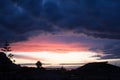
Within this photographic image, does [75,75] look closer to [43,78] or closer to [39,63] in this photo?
[43,78]

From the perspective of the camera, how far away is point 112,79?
5006 centimetres

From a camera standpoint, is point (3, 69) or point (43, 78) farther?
point (3, 69)

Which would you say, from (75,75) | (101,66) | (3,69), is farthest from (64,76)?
(3,69)

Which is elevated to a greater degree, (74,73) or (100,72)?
(74,73)

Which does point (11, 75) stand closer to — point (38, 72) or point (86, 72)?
point (38, 72)

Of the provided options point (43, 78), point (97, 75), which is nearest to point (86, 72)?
point (97, 75)

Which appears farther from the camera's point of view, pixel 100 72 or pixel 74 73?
pixel 74 73

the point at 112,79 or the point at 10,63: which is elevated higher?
the point at 10,63

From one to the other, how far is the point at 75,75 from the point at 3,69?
13561mm

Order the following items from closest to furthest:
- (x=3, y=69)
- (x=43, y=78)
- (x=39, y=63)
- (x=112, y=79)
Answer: (x=112, y=79), (x=43, y=78), (x=3, y=69), (x=39, y=63)

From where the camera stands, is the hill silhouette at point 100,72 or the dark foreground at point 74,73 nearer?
the hill silhouette at point 100,72

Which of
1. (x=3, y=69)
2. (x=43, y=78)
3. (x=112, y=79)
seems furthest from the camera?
(x=3, y=69)

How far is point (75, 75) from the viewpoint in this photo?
51.0m

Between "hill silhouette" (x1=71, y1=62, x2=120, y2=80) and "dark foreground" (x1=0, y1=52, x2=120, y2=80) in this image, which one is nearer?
"hill silhouette" (x1=71, y1=62, x2=120, y2=80)
